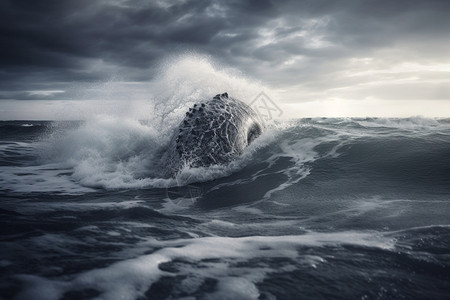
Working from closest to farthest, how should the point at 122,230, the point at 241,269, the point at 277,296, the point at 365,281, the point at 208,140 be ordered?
the point at 277,296
the point at 365,281
the point at 241,269
the point at 122,230
the point at 208,140

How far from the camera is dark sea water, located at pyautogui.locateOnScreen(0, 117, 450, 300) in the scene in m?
2.70

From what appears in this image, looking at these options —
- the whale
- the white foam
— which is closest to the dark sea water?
the white foam

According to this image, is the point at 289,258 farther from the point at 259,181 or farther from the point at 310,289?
the point at 259,181

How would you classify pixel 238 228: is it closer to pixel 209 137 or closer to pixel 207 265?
pixel 207 265

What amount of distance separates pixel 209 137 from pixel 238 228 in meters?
3.41

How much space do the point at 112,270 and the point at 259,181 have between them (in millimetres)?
5090

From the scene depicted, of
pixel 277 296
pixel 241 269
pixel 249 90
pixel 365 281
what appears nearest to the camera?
pixel 277 296

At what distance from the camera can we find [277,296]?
2564mm

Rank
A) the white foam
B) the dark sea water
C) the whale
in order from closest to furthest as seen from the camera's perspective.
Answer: the white foam → the dark sea water → the whale

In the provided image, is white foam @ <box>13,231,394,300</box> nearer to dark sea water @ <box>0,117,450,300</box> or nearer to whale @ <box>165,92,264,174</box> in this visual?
dark sea water @ <box>0,117,450,300</box>

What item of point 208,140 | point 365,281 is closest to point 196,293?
point 365,281

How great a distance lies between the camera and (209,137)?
24.4 feet

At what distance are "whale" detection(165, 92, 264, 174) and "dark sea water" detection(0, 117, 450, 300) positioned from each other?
31 cm

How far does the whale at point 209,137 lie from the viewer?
7.20 meters
